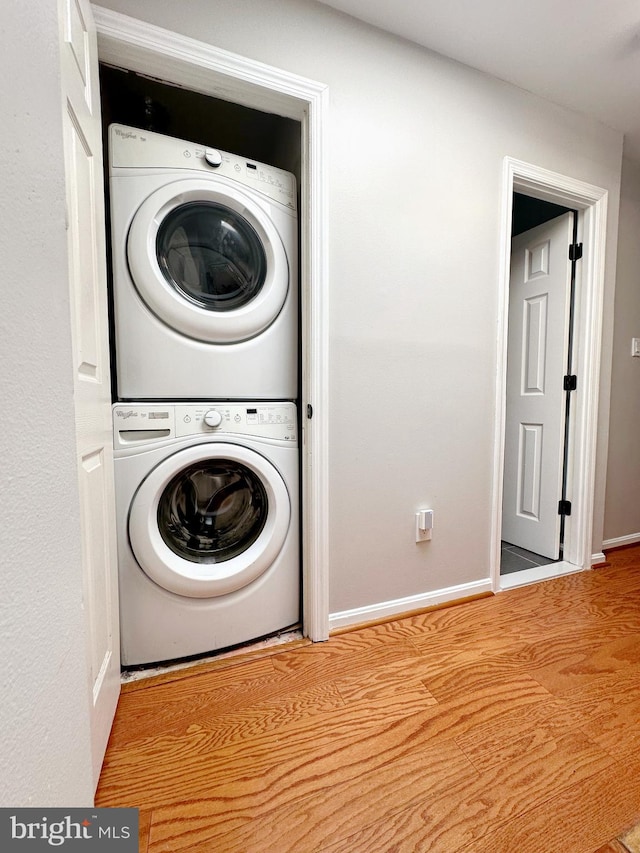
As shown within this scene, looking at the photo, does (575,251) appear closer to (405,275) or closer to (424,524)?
(405,275)

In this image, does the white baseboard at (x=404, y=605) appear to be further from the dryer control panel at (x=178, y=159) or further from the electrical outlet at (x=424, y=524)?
the dryer control panel at (x=178, y=159)

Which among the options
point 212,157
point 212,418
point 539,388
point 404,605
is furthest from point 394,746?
point 539,388

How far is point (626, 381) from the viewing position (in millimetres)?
2100

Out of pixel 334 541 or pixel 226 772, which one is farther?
pixel 334 541

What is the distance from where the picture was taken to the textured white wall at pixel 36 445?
0.37 m

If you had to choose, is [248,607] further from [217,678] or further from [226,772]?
[226,772]

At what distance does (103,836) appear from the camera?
526mm

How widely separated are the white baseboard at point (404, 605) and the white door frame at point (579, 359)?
0.43ft

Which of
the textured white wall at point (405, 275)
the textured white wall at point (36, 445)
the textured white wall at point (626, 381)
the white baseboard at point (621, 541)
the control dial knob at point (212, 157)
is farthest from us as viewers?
the white baseboard at point (621, 541)

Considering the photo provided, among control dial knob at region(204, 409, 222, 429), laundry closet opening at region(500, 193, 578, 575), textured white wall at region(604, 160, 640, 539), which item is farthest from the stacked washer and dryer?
textured white wall at region(604, 160, 640, 539)

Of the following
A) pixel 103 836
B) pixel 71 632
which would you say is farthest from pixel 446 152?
pixel 103 836

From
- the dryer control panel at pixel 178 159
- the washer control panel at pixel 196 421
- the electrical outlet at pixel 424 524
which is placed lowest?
the electrical outlet at pixel 424 524

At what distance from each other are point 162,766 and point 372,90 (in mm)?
2172

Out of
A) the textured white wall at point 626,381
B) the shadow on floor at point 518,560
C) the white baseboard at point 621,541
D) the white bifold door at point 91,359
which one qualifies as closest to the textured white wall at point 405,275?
the shadow on floor at point 518,560
